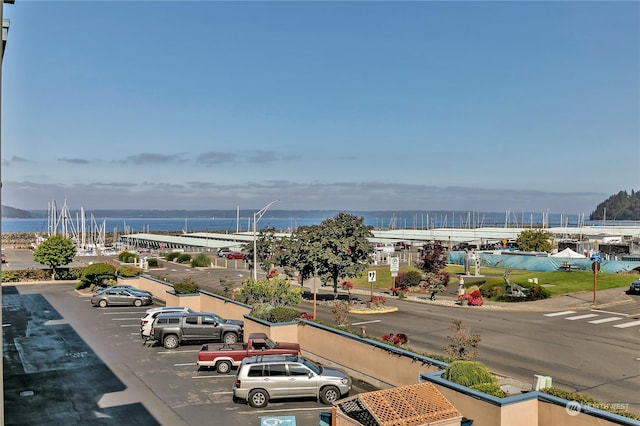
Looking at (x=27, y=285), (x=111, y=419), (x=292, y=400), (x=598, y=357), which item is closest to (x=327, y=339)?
(x=292, y=400)

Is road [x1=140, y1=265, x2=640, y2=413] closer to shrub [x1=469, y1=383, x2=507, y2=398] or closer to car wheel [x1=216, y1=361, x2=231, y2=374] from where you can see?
shrub [x1=469, y1=383, x2=507, y2=398]

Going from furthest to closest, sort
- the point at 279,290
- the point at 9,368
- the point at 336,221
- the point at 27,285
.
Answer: the point at 27,285
the point at 336,221
the point at 279,290
the point at 9,368

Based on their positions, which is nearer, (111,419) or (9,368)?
(111,419)

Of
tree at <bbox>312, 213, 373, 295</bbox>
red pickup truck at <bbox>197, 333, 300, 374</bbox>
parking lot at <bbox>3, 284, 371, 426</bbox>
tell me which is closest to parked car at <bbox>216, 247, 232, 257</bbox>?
tree at <bbox>312, 213, 373, 295</bbox>

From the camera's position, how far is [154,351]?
26.6 m

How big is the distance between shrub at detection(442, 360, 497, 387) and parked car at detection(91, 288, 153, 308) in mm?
31715

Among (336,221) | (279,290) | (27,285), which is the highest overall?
(336,221)

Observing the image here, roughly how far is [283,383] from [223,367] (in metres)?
4.84

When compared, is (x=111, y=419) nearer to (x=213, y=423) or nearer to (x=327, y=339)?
(x=213, y=423)

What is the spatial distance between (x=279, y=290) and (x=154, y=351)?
7215 mm

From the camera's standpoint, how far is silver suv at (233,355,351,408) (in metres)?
18.2

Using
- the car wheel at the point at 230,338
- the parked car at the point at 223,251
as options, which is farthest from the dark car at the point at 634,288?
the parked car at the point at 223,251

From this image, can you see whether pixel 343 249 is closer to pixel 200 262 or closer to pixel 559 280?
pixel 559 280

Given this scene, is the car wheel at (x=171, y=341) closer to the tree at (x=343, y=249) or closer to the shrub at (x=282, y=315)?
the shrub at (x=282, y=315)
